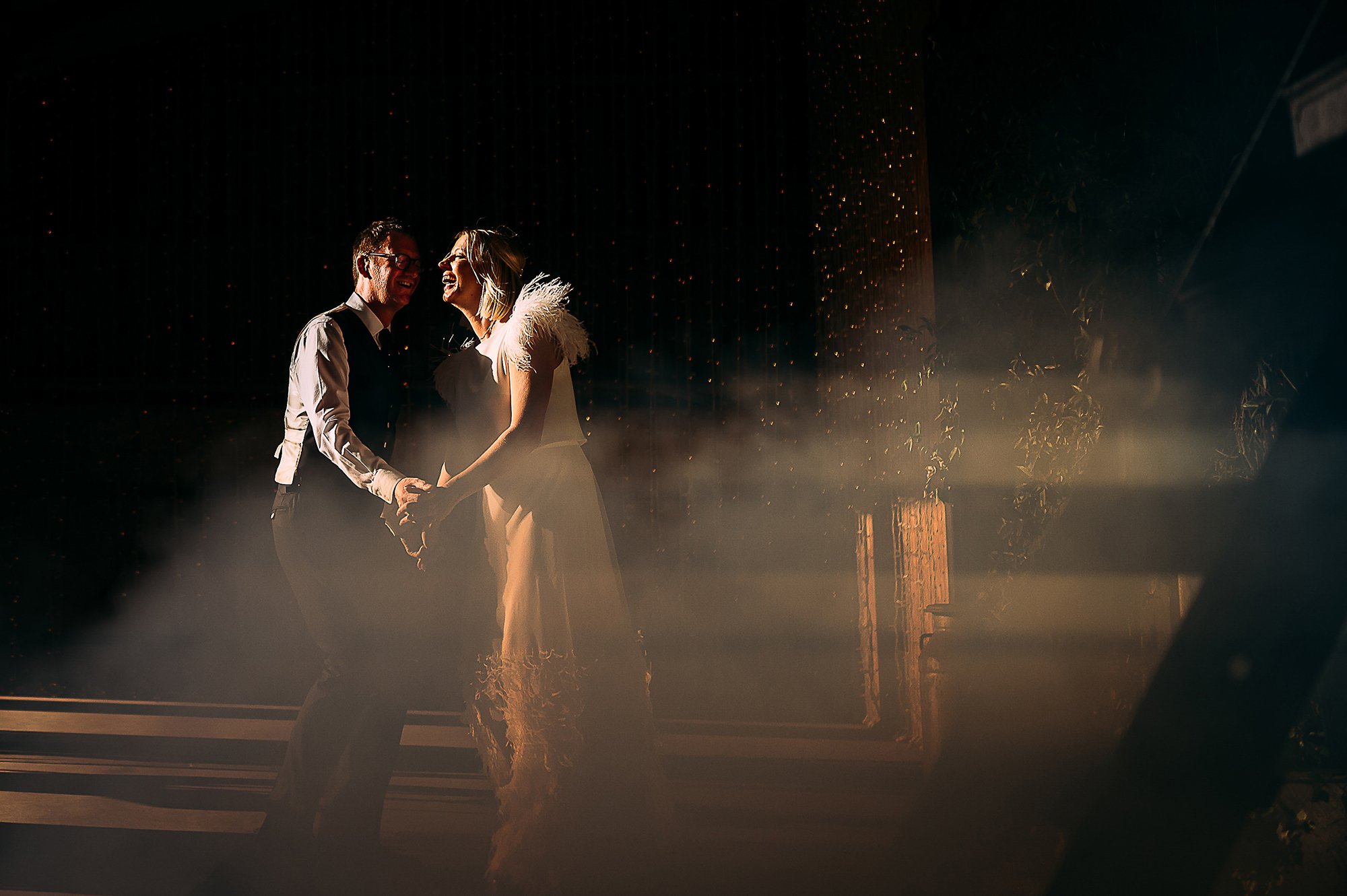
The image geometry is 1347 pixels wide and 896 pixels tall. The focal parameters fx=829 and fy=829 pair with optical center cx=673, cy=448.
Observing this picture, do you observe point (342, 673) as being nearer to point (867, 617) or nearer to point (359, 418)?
point (359, 418)

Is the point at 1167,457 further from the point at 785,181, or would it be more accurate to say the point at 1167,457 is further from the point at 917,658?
the point at 785,181

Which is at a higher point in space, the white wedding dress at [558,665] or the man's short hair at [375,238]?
the man's short hair at [375,238]

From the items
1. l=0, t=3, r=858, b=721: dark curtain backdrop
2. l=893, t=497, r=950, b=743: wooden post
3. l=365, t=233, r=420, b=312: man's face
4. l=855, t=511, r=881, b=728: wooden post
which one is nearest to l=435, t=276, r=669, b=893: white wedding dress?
l=365, t=233, r=420, b=312: man's face

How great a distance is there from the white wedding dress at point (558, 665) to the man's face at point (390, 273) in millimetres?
332

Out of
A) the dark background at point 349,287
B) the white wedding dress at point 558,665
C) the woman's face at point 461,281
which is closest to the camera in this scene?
the white wedding dress at point 558,665

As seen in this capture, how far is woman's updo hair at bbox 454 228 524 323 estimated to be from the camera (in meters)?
1.81

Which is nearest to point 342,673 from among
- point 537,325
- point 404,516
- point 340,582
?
point 340,582

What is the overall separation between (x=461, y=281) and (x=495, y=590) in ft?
2.25

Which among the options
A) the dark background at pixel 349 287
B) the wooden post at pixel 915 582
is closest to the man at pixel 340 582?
the wooden post at pixel 915 582

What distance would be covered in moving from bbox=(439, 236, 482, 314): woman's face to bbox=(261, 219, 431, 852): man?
22cm

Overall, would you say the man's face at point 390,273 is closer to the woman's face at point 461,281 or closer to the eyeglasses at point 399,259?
the eyeglasses at point 399,259

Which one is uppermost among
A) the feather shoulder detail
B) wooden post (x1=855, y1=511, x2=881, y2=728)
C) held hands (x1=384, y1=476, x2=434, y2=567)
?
the feather shoulder detail

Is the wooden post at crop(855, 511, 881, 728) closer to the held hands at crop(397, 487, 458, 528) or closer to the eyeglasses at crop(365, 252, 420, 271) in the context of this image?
the held hands at crop(397, 487, 458, 528)

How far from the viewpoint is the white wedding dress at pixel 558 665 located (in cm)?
159
